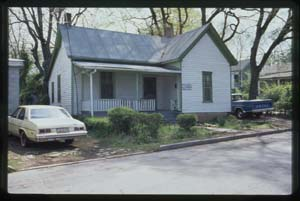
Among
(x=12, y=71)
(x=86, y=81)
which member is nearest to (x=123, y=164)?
(x=12, y=71)

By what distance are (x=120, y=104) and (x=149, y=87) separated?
95.4 inches

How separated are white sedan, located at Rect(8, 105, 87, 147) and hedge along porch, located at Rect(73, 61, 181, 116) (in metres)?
3.91

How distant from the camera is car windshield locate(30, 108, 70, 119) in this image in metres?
8.96

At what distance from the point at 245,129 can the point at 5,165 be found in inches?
437

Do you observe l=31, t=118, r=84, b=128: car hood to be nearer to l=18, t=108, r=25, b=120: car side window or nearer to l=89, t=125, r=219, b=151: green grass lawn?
l=18, t=108, r=25, b=120: car side window

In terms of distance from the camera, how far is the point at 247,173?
5.96 meters

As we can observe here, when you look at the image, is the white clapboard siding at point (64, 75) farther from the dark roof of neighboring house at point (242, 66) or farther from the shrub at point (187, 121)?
the dark roof of neighboring house at point (242, 66)

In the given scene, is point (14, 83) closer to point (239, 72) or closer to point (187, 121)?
point (187, 121)

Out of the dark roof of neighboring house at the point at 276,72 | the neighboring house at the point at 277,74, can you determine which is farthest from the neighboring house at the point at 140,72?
the dark roof of neighboring house at the point at 276,72

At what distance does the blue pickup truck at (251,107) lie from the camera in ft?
51.2

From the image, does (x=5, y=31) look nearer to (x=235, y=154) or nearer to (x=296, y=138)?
(x=296, y=138)

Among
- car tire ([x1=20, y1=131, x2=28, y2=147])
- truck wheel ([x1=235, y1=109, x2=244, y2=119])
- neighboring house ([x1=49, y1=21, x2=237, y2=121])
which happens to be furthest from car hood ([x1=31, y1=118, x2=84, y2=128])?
truck wheel ([x1=235, y1=109, x2=244, y2=119])

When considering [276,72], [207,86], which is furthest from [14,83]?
[276,72]

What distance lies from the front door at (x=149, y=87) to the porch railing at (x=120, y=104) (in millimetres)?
1041
